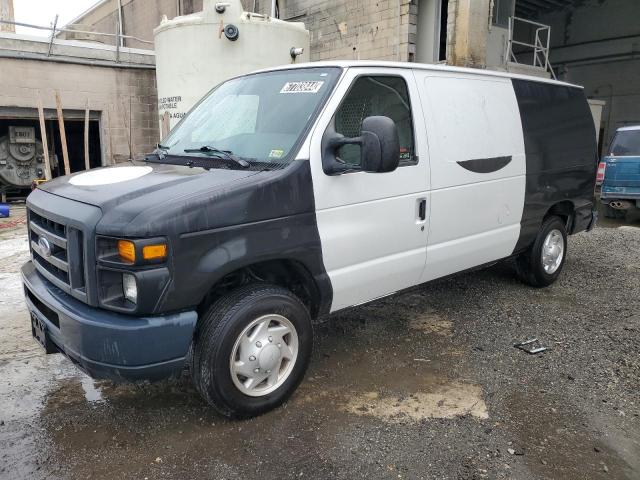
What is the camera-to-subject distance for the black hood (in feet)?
8.65

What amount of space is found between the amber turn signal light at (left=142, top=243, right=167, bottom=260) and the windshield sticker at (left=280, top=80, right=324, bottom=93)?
1515 millimetres

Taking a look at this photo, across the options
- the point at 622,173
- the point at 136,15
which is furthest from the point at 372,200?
the point at 136,15

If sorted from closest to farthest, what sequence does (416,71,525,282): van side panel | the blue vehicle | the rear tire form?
(416,71,525,282): van side panel
the rear tire
the blue vehicle

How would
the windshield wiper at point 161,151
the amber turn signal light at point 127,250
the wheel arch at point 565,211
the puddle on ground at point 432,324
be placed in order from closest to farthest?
the amber turn signal light at point 127,250, the windshield wiper at point 161,151, the puddle on ground at point 432,324, the wheel arch at point 565,211

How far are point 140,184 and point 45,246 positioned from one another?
723 millimetres

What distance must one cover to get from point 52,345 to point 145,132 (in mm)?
13320

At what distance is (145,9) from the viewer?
78.0 ft

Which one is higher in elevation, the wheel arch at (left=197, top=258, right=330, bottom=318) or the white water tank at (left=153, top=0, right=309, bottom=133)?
the white water tank at (left=153, top=0, right=309, bottom=133)

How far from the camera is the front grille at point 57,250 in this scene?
2.79m

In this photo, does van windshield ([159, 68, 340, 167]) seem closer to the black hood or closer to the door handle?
the black hood

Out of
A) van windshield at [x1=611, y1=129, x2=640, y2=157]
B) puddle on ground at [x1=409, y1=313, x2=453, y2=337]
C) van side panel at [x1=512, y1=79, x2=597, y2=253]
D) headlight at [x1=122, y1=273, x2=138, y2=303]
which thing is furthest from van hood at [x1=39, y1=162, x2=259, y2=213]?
van windshield at [x1=611, y1=129, x2=640, y2=157]

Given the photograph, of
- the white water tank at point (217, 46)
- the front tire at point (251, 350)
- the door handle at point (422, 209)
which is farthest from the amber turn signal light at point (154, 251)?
the white water tank at point (217, 46)

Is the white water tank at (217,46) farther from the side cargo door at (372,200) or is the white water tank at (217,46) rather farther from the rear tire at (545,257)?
the side cargo door at (372,200)

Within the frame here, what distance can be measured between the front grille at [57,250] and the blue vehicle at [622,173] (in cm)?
1096
